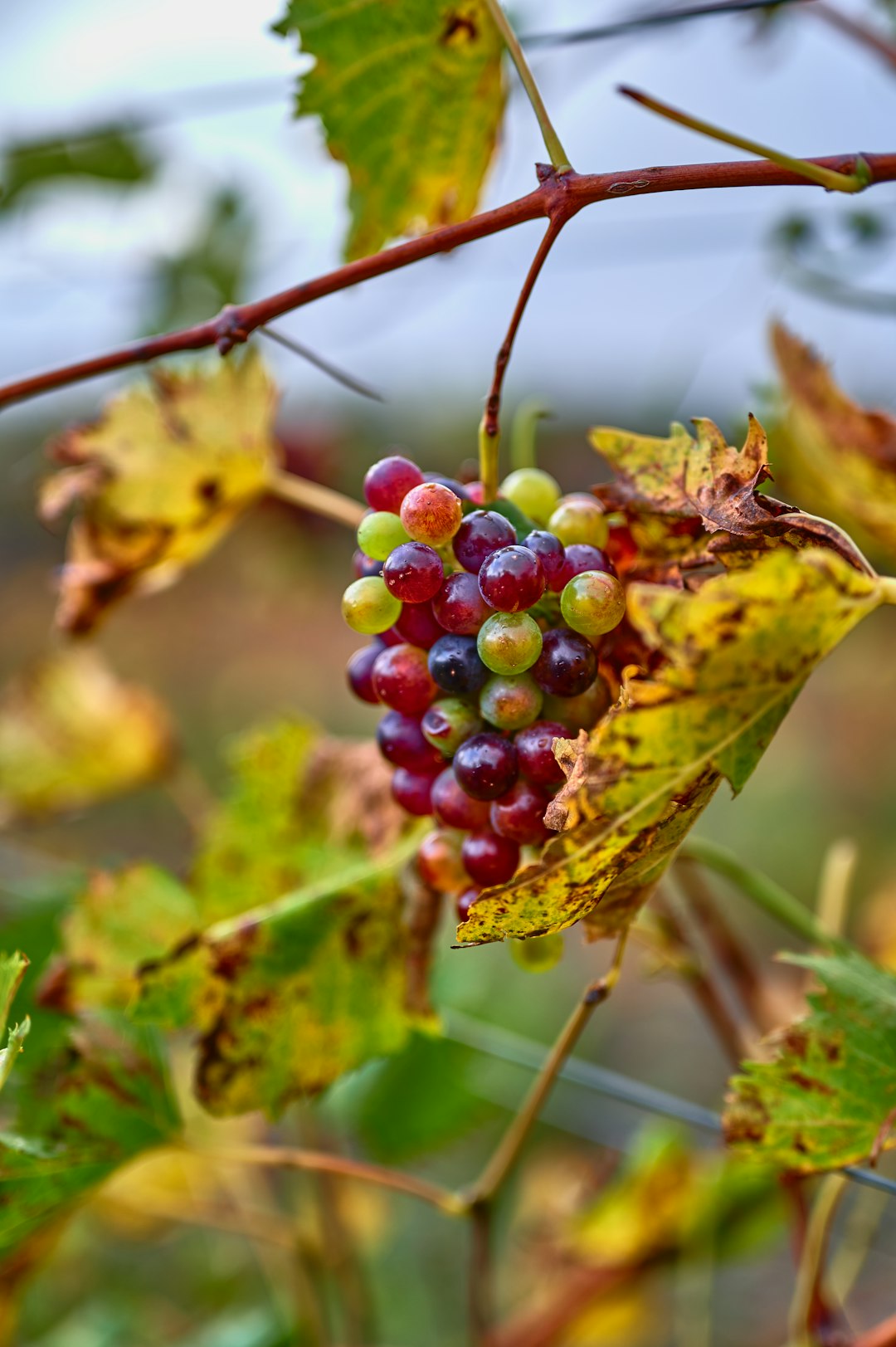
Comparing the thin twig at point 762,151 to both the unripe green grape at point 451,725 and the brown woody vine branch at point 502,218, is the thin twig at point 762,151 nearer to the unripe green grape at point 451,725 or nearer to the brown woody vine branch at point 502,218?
the brown woody vine branch at point 502,218

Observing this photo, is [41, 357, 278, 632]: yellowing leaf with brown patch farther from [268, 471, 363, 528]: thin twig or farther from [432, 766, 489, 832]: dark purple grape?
[432, 766, 489, 832]: dark purple grape

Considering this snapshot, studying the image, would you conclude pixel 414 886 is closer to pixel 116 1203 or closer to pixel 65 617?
pixel 65 617

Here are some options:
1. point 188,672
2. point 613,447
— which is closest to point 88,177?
point 613,447

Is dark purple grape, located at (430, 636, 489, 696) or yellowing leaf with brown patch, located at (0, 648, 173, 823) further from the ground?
dark purple grape, located at (430, 636, 489, 696)

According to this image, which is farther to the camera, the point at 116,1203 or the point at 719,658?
the point at 116,1203

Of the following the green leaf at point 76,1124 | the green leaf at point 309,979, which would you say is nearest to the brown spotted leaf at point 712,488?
the green leaf at point 309,979

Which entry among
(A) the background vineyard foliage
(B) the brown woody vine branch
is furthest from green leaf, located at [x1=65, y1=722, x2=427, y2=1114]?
(B) the brown woody vine branch
